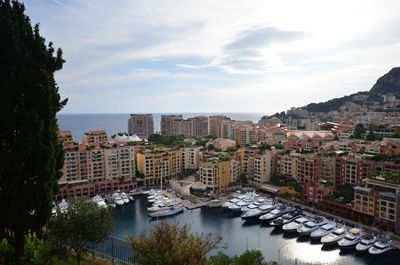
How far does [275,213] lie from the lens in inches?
739

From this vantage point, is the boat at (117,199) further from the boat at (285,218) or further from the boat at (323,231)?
the boat at (323,231)

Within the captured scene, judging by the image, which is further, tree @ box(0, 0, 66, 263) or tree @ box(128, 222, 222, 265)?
tree @ box(0, 0, 66, 263)

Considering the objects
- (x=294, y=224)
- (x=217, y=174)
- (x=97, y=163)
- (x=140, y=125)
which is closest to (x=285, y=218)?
(x=294, y=224)

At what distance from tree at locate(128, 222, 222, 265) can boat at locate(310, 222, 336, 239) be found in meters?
12.6

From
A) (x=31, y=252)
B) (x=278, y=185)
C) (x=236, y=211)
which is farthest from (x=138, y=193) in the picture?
(x=31, y=252)

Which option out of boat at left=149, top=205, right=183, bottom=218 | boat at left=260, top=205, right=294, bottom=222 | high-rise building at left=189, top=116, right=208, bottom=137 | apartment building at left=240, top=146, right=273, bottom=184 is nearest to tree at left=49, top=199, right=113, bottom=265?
boat at left=149, top=205, right=183, bottom=218

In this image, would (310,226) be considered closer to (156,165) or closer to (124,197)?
(124,197)

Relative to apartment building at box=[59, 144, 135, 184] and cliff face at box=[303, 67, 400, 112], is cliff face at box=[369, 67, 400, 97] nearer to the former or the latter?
cliff face at box=[303, 67, 400, 112]

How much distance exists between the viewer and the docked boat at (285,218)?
17.7 metres

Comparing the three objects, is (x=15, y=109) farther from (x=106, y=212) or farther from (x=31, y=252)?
(x=106, y=212)

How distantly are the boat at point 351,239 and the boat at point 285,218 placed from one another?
10.4 feet

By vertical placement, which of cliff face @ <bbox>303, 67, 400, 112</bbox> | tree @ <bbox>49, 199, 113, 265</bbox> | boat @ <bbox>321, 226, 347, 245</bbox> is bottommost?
boat @ <bbox>321, 226, 347, 245</bbox>

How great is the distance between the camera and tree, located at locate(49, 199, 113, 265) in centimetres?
727

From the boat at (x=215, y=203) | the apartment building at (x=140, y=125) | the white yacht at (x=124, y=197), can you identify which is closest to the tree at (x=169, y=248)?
the boat at (x=215, y=203)
